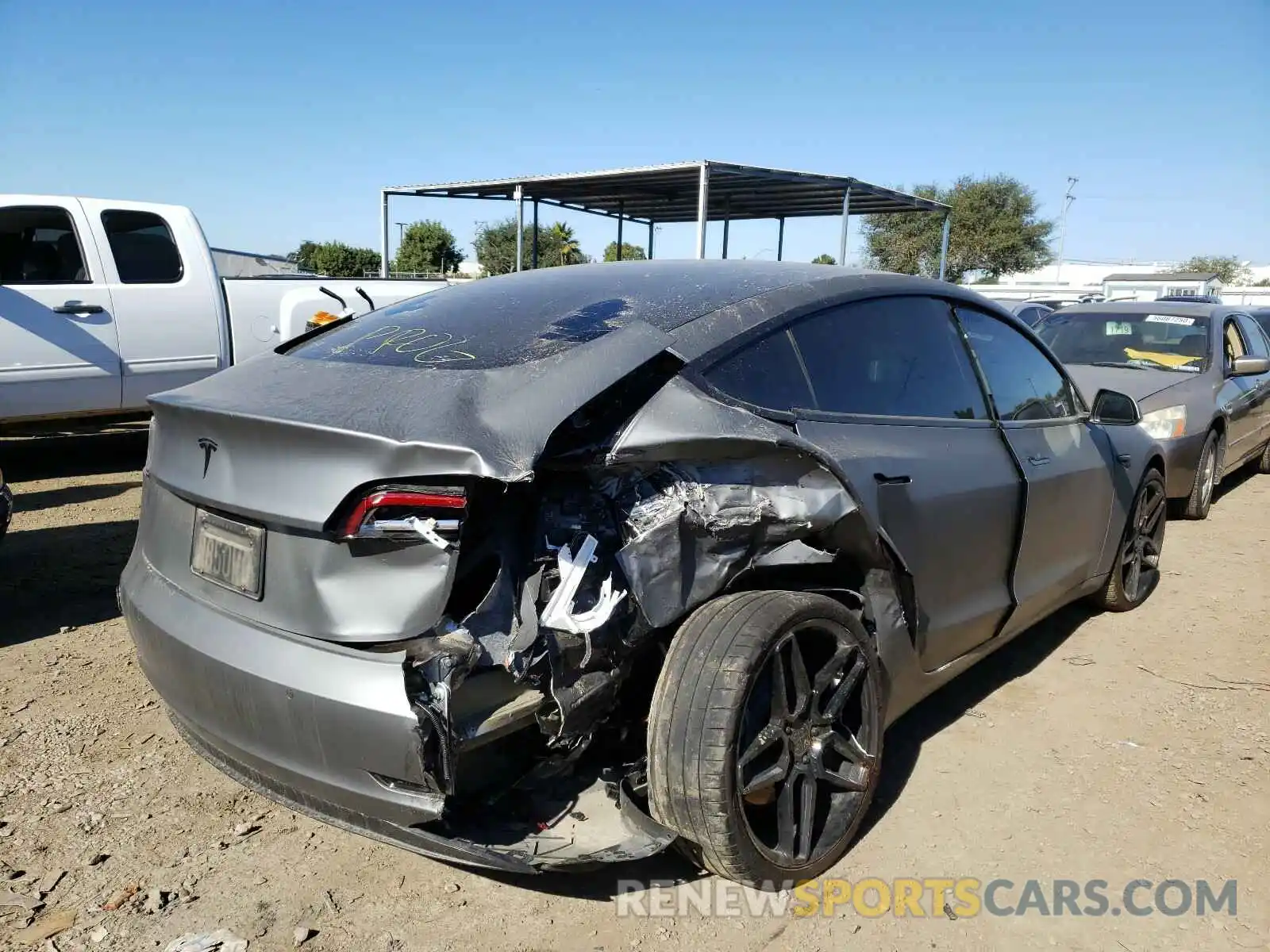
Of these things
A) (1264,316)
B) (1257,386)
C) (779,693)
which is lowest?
(779,693)

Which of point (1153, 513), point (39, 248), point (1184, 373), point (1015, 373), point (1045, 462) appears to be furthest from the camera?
point (1184, 373)

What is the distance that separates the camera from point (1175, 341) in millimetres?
7637

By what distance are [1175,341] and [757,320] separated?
6.46 meters

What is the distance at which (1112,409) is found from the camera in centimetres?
431

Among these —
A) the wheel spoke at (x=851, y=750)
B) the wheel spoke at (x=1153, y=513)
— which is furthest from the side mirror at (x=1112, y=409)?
the wheel spoke at (x=851, y=750)

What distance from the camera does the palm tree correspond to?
1703 inches

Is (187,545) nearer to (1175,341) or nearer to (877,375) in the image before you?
(877,375)

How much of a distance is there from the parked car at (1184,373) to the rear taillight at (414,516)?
5.99 m

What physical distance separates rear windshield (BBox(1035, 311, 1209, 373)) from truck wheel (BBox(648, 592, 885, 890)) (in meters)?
5.68

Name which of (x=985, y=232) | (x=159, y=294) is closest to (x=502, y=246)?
(x=985, y=232)

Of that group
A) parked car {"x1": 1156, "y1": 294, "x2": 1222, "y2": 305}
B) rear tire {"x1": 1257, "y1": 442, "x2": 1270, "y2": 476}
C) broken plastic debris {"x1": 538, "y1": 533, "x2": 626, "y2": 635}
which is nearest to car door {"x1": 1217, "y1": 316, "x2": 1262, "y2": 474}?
rear tire {"x1": 1257, "y1": 442, "x2": 1270, "y2": 476}

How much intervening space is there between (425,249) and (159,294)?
180 feet

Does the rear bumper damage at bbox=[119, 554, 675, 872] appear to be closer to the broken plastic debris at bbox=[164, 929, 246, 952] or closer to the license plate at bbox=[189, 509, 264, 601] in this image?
the license plate at bbox=[189, 509, 264, 601]

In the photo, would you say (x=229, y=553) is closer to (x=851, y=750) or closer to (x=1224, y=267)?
(x=851, y=750)
